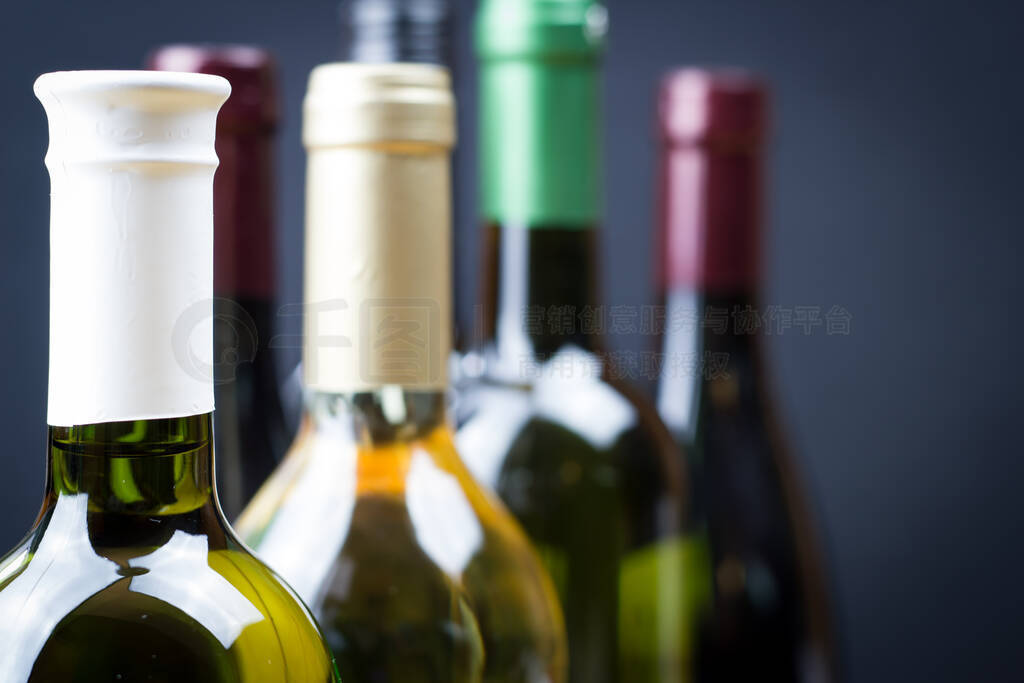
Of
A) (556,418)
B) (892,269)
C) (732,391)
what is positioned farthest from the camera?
(892,269)

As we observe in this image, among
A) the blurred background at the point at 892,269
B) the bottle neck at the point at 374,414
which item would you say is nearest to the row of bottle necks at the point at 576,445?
the bottle neck at the point at 374,414

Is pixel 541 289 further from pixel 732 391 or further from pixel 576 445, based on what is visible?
pixel 732 391

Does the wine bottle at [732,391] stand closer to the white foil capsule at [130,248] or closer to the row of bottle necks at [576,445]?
the row of bottle necks at [576,445]

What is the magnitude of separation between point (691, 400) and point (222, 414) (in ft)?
0.82

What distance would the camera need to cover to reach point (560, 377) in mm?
424

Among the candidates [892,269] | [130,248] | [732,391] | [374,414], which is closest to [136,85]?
[130,248]

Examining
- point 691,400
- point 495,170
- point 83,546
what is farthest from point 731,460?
point 83,546

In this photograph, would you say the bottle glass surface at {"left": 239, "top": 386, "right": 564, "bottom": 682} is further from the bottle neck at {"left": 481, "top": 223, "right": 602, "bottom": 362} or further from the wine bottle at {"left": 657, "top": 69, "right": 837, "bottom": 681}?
the wine bottle at {"left": 657, "top": 69, "right": 837, "bottom": 681}

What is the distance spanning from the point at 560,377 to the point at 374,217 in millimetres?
161

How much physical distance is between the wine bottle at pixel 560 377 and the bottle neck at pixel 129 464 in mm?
175

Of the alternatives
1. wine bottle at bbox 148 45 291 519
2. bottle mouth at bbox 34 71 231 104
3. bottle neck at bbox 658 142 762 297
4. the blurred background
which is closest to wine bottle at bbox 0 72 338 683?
bottle mouth at bbox 34 71 231 104

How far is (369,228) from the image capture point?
0.28 meters

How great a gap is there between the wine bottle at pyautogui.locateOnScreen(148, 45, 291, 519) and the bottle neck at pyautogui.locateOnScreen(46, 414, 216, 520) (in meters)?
0.12

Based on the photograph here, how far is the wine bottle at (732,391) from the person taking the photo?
1.65 ft
